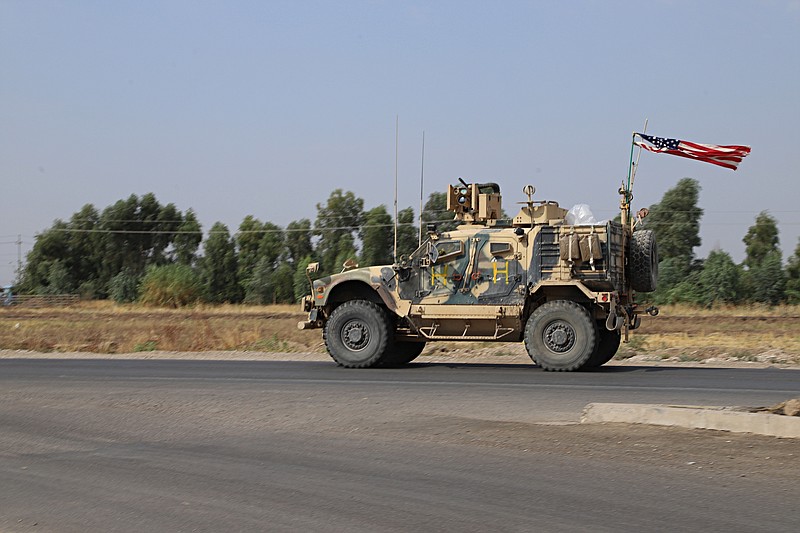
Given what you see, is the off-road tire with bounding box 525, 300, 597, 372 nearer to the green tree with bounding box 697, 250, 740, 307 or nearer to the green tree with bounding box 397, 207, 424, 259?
the green tree with bounding box 697, 250, 740, 307

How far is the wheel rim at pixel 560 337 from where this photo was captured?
17.4 metres

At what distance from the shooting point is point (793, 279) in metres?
54.4

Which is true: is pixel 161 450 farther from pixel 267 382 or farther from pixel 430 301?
pixel 430 301

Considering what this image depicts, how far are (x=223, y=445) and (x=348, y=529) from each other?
370cm

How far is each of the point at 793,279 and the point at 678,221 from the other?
9.43 meters

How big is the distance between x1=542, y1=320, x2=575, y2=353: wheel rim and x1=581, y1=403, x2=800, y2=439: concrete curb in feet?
19.1

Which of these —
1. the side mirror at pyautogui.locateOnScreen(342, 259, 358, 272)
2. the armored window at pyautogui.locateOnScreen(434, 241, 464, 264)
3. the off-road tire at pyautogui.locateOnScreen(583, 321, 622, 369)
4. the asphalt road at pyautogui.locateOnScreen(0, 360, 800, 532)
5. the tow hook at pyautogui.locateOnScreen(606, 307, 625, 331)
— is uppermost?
the armored window at pyautogui.locateOnScreen(434, 241, 464, 264)

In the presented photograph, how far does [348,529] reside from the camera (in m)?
6.71

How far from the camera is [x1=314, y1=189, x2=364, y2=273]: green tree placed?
72.3 m

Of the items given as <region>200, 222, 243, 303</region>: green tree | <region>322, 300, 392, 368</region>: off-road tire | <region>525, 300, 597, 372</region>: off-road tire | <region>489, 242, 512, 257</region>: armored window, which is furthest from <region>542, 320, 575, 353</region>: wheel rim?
<region>200, 222, 243, 303</region>: green tree

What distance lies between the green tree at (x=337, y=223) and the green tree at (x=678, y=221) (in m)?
20.2

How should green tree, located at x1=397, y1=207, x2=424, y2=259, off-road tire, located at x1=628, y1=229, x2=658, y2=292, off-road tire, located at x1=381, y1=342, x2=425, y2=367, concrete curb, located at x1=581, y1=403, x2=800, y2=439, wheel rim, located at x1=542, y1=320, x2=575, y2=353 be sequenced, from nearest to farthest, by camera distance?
1. concrete curb, located at x1=581, y1=403, x2=800, y2=439
2. wheel rim, located at x1=542, y1=320, x2=575, y2=353
3. off-road tire, located at x1=628, y1=229, x2=658, y2=292
4. off-road tire, located at x1=381, y1=342, x2=425, y2=367
5. green tree, located at x1=397, y1=207, x2=424, y2=259

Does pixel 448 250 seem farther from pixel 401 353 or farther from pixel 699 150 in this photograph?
pixel 699 150

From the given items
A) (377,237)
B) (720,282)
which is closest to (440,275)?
(720,282)
